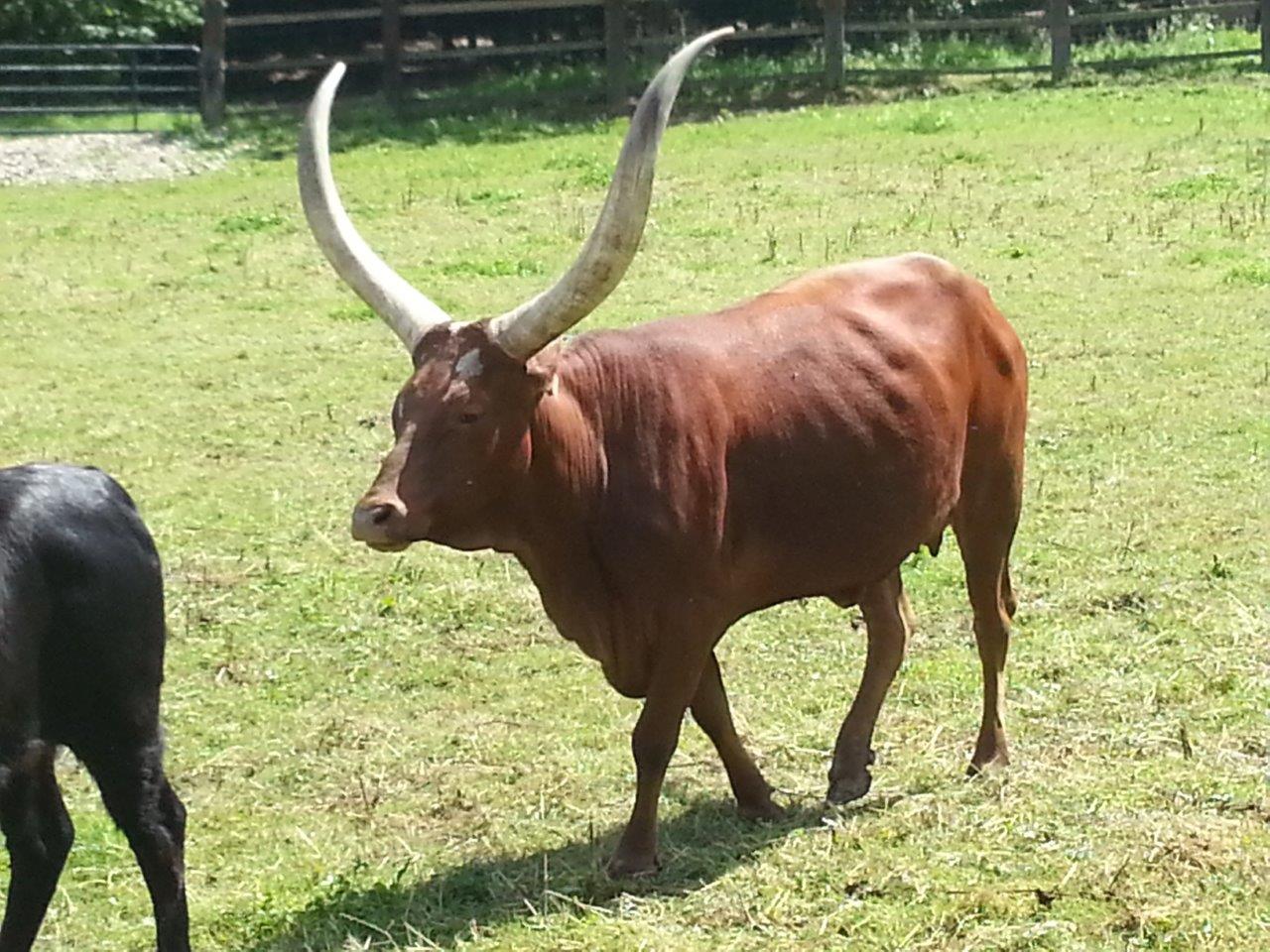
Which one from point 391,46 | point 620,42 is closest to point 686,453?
point 620,42

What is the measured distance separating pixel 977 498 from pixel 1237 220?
31.9 feet

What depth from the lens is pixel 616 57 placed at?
86.6 feet

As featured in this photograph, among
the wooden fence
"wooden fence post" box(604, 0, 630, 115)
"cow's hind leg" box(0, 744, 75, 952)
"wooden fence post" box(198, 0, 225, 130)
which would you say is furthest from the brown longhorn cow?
"wooden fence post" box(198, 0, 225, 130)

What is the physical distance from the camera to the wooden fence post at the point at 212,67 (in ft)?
85.3

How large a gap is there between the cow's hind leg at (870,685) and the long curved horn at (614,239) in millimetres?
1625

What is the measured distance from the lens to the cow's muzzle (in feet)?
17.5

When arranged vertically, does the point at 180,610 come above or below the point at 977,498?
below

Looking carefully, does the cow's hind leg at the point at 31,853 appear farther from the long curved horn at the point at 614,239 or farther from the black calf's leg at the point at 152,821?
the long curved horn at the point at 614,239

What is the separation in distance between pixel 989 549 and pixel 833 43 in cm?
2068

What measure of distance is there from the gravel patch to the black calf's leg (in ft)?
58.6

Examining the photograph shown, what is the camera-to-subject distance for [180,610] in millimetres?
8703

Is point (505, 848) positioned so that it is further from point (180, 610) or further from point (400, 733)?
point (180, 610)

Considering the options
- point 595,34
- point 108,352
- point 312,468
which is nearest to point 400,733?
point 312,468

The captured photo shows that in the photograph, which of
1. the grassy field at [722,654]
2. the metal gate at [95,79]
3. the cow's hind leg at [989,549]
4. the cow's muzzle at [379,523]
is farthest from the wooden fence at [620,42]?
the cow's muzzle at [379,523]
